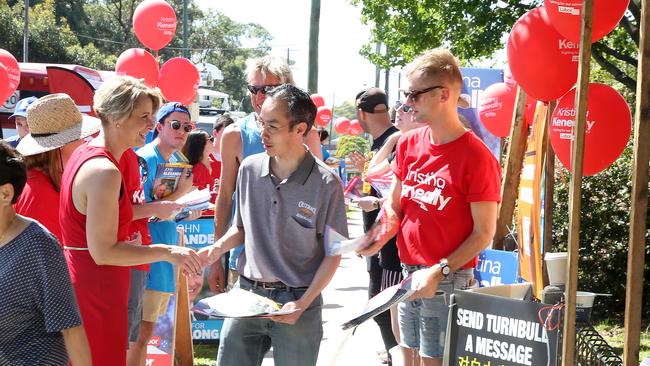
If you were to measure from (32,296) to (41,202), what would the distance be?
5.16ft

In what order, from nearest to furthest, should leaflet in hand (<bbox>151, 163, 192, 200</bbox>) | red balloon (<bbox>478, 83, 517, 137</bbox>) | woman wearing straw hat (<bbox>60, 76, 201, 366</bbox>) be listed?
woman wearing straw hat (<bbox>60, 76, 201, 366</bbox>) < leaflet in hand (<bbox>151, 163, 192, 200</bbox>) < red balloon (<bbox>478, 83, 517, 137</bbox>)

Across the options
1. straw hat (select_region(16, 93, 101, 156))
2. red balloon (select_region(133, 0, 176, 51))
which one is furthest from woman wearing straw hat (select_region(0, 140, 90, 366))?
red balloon (select_region(133, 0, 176, 51))

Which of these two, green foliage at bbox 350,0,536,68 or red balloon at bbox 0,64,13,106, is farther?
green foliage at bbox 350,0,536,68

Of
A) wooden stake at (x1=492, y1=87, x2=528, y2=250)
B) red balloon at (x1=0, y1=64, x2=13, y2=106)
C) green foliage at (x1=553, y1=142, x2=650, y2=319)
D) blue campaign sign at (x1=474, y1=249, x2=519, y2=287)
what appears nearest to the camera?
wooden stake at (x1=492, y1=87, x2=528, y2=250)

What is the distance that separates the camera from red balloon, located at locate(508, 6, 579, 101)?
18.8ft

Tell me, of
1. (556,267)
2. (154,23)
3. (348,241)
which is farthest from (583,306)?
(154,23)

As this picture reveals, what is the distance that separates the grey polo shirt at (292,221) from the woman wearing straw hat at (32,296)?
1209 millimetres

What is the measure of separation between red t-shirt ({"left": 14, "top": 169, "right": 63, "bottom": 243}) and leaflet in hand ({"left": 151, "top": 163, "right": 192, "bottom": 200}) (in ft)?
5.31

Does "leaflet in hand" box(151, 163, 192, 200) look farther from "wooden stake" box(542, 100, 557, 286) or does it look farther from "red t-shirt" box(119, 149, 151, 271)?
"wooden stake" box(542, 100, 557, 286)

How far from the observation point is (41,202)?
4.63m

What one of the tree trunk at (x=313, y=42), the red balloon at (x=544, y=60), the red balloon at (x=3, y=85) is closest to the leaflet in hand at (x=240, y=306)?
the red balloon at (x=544, y=60)

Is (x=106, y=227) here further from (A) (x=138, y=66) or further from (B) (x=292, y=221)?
(A) (x=138, y=66)

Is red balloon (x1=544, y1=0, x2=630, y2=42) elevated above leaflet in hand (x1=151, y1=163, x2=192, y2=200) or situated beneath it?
elevated above

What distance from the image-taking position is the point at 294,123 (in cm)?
425
